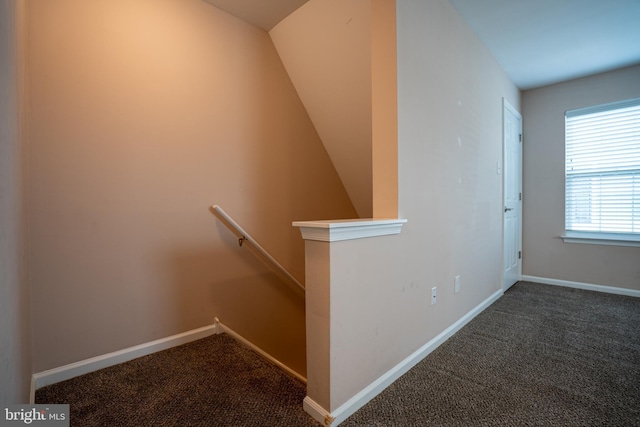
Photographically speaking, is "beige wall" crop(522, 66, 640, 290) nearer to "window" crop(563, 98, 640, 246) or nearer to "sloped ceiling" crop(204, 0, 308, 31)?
"window" crop(563, 98, 640, 246)

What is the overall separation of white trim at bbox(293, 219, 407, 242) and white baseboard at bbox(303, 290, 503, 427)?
2.51ft

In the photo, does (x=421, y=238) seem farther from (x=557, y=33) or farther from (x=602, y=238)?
(x=602, y=238)

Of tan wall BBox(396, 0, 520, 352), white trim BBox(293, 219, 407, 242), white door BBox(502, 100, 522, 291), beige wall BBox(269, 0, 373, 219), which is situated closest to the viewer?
white trim BBox(293, 219, 407, 242)

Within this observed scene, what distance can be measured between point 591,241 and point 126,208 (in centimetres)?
456

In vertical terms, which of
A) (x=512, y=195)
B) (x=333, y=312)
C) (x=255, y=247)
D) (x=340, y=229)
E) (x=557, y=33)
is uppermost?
(x=557, y=33)

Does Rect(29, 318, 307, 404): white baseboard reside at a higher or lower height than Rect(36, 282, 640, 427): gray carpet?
higher

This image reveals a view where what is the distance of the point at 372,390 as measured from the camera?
4.79 ft

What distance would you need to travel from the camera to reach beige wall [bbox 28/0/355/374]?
1.57 m

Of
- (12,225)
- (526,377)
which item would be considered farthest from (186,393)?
(526,377)

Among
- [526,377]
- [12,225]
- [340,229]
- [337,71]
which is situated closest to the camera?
[12,225]

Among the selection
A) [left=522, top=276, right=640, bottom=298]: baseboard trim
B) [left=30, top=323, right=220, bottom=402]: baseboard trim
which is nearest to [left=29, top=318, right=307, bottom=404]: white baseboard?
[left=30, top=323, right=220, bottom=402]: baseboard trim

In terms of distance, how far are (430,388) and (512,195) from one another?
2805mm

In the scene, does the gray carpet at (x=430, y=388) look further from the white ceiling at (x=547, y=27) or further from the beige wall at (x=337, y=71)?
the white ceiling at (x=547, y=27)
